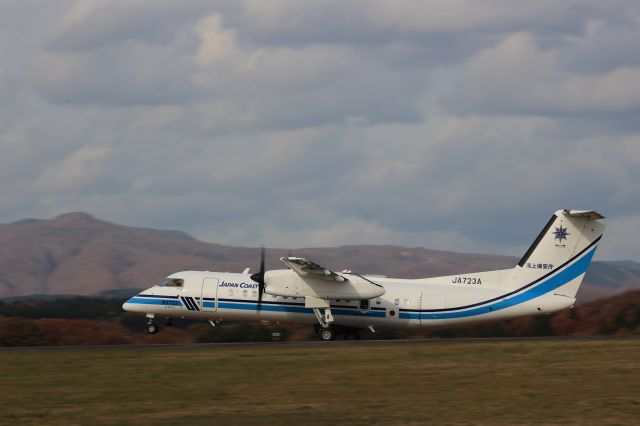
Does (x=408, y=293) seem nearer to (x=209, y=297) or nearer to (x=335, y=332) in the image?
(x=335, y=332)

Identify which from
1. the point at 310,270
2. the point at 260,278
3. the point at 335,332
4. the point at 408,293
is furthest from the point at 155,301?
the point at 408,293

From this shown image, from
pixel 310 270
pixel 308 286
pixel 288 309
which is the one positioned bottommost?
pixel 288 309

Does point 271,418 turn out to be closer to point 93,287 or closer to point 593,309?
point 593,309

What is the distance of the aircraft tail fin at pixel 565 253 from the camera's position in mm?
33156

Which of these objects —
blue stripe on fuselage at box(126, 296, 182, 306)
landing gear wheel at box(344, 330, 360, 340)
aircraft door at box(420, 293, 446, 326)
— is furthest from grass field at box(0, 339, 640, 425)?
blue stripe on fuselage at box(126, 296, 182, 306)

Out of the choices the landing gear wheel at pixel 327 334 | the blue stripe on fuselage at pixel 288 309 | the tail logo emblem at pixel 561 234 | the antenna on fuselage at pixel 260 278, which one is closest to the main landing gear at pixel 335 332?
the landing gear wheel at pixel 327 334

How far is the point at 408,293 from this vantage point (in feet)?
111

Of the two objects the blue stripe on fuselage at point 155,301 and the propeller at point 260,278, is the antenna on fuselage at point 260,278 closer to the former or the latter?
the propeller at point 260,278

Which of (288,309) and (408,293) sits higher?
(408,293)

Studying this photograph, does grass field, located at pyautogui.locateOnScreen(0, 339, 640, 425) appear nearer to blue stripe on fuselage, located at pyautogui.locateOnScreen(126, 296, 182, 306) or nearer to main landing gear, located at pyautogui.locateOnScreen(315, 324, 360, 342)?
main landing gear, located at pyautogui.locateOnScreen(315, 324, 360, 342)

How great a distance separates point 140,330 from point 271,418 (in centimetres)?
3356

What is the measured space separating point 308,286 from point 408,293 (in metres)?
3.60

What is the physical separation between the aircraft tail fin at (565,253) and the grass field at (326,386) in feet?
18.5

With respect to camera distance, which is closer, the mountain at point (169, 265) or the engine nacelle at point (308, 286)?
the engine nacelle at point (308, 286)
